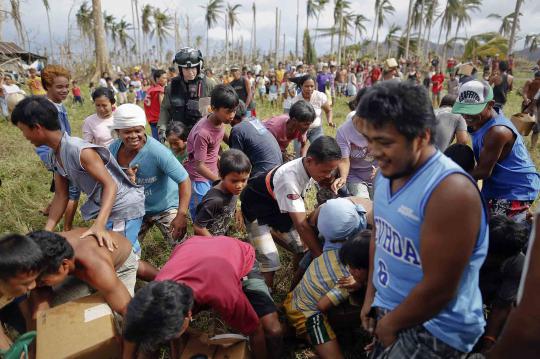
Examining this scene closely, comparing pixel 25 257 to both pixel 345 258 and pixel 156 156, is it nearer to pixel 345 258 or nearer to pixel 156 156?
pixel 156 156

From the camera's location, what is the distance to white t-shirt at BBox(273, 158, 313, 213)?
257 cm

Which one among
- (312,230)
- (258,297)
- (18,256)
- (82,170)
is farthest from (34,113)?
(312,230)

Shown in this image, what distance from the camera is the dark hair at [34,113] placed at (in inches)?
88.4

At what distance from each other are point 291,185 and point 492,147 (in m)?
1.37

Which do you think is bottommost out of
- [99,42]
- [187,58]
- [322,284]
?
[322,284]

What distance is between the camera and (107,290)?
2.05m

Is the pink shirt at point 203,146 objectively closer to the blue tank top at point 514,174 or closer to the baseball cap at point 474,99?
the baseball cap at point 474,99

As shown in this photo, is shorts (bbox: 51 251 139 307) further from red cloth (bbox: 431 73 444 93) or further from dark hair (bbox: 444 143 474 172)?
red cloth (bbox: 431 73 444 93)

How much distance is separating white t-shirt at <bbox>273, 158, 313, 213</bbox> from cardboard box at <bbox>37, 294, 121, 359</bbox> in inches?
50.6

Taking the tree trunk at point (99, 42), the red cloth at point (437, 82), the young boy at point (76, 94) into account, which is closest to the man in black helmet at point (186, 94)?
the red cloth at point (437, 82)

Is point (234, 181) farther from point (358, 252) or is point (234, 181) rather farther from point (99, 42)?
point (99, 42)

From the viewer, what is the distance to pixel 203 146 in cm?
344

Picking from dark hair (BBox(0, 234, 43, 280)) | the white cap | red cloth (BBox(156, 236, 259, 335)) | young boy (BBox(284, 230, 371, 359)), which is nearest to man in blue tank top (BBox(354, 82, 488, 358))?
young boy (BBox(284, 230, 371, 359))

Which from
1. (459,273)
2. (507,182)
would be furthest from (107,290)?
(507,182)
